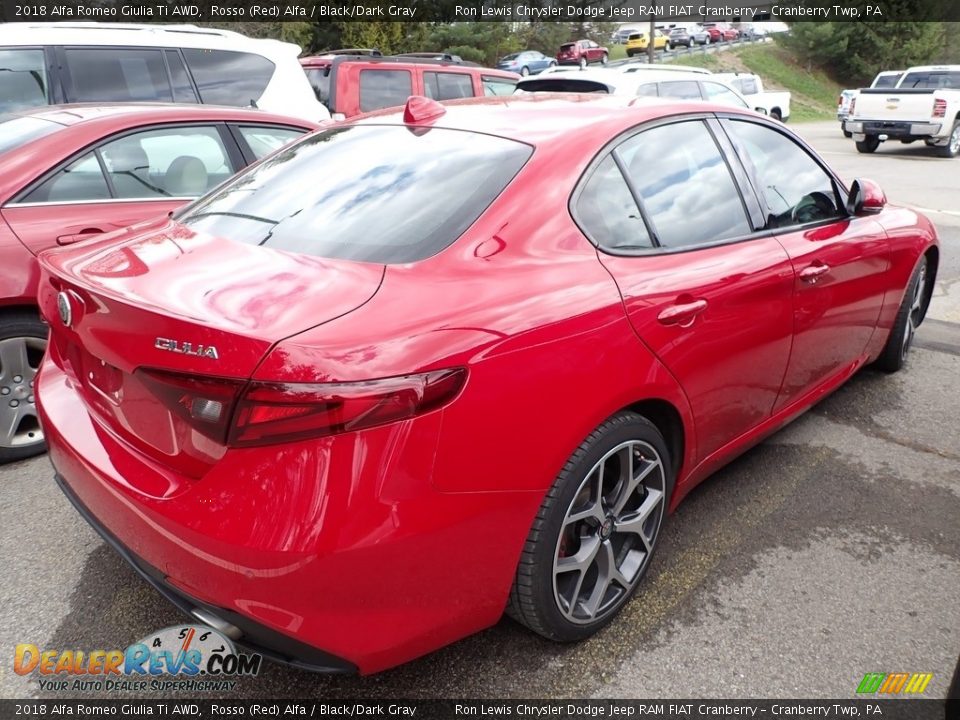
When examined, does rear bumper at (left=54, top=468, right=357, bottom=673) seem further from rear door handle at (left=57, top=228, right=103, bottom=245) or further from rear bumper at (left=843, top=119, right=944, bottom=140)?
rear bumper at (left=843, top=119, right=944, bottom=140)

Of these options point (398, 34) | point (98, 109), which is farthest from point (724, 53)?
point (98, 109)

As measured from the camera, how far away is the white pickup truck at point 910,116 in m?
16.1

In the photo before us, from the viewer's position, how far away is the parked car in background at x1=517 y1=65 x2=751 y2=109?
33.5 feet

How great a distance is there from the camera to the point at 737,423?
2.87 m

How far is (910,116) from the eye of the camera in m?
16.3

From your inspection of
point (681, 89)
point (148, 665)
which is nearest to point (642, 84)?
point (681, 89)

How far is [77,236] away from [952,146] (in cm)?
1867

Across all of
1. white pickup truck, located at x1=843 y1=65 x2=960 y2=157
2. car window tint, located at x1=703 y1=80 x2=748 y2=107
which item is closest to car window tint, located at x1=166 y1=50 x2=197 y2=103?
car window tint, located at x1=703 y1=80 x2=748 y2=107

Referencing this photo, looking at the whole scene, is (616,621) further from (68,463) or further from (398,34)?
(398,34)

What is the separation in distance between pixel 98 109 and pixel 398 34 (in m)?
29.5

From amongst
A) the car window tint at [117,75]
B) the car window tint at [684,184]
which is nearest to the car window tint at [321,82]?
the car window tint at [117,75]

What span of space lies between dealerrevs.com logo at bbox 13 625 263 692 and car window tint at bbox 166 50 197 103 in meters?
5.22

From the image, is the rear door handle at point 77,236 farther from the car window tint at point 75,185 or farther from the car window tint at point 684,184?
the car window tint at point 684,184

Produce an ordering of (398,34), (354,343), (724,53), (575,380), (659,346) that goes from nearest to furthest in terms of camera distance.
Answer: (354,343) → (575,380) → (659,346) → (398,34) → (724,53)
